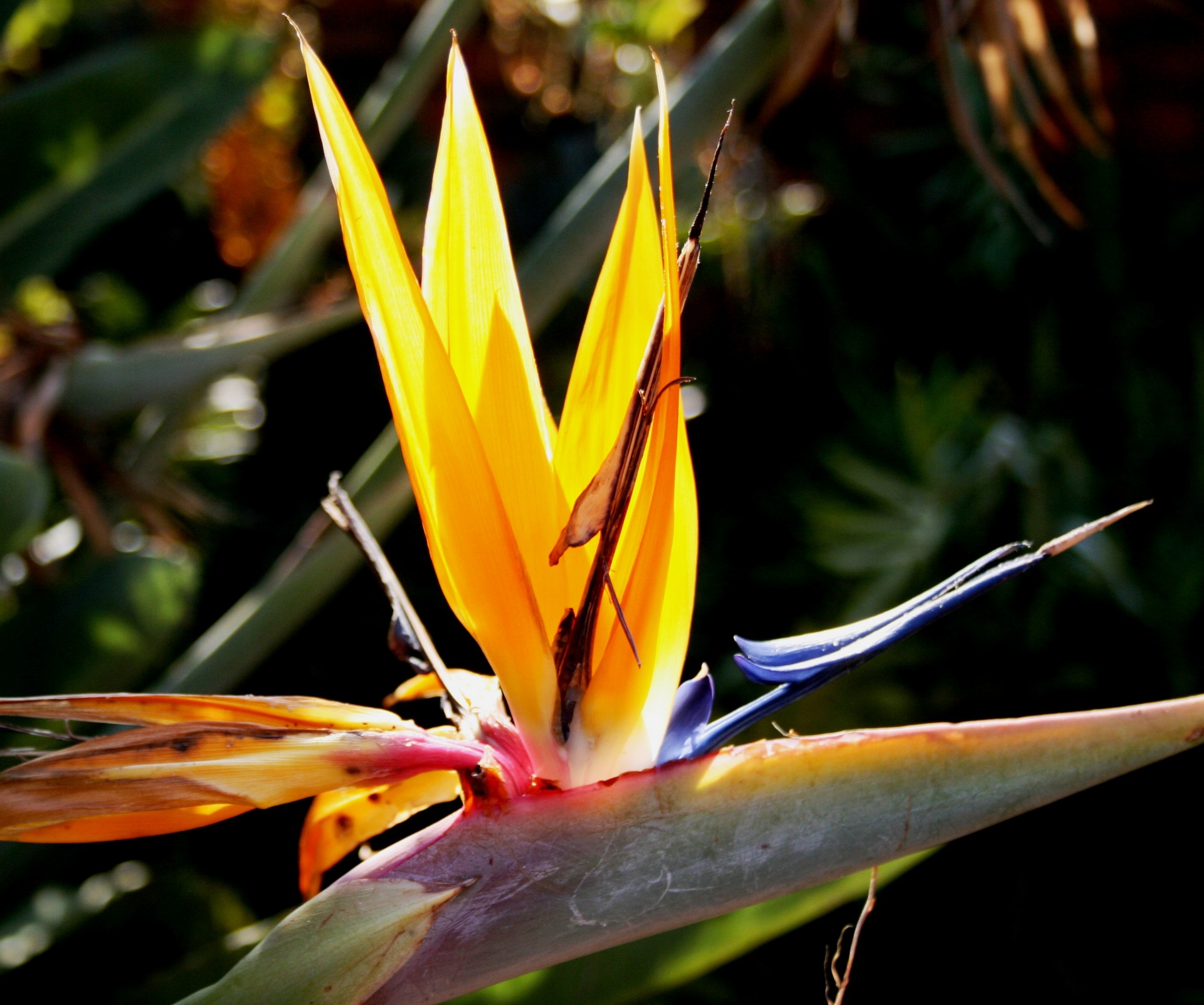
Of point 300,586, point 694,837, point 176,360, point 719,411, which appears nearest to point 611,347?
point 694,837

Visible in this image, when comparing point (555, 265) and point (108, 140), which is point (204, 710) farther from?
point (108, 140)

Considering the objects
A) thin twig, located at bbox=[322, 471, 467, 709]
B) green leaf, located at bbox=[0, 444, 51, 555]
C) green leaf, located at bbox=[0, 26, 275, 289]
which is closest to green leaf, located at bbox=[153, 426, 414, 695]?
green leaf, located at bbox=[0, 444, 51, 555]

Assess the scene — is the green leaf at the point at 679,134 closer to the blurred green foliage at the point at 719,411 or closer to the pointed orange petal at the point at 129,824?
the blurred green foliage at the point at 719,411

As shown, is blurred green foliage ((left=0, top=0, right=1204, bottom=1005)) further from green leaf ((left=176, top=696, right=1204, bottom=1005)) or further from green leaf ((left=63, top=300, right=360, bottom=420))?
green leaf ((left=176, top=696, right=1204, bottom=1005))

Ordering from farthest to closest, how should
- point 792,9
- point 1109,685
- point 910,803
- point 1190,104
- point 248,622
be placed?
point 1190,104
point 1109,685
point 248,622
point 792,9
point 910,803

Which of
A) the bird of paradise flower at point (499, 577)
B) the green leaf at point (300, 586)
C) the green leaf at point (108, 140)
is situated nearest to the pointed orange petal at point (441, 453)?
the bird of paradise flower at point (499, 577)

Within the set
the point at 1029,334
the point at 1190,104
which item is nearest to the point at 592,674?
the point at 1029,334

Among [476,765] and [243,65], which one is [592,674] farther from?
[243,65]
